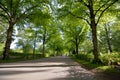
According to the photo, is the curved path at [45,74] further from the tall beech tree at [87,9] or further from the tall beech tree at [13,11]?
the tall beech tree at [13,11]

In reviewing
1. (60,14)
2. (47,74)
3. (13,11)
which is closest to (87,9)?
(60,14)

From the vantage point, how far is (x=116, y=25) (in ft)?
185

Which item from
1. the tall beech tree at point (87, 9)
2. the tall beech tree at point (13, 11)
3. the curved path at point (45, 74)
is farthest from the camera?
the tall beech tree at point (13, 11)

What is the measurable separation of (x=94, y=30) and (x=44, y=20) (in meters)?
10.5

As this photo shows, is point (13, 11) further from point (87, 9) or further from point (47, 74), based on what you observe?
point (47, 74)

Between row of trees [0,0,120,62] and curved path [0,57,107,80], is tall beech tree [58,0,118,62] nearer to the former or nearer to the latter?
row of trees [0,0,120,62]

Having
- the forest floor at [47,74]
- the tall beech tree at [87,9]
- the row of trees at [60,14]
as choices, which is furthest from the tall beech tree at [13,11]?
the forest floor at [47,74]

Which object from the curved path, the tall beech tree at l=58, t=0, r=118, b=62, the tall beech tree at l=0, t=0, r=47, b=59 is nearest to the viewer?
the curved path

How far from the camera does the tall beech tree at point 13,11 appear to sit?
97.7 ft

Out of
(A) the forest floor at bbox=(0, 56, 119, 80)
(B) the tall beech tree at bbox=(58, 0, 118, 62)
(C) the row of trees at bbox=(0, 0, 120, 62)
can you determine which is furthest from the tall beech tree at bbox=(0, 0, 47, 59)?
(A) the forest floor at bbox=(0, 56, 119, 80)

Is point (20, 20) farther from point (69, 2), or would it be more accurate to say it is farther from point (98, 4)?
point (98, 4)

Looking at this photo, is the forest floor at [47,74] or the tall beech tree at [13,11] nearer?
the forest floor at [47,74]

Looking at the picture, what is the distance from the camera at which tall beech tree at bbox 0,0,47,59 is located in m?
29.8

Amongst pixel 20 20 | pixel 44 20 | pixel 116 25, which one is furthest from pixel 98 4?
pixel 116 25
